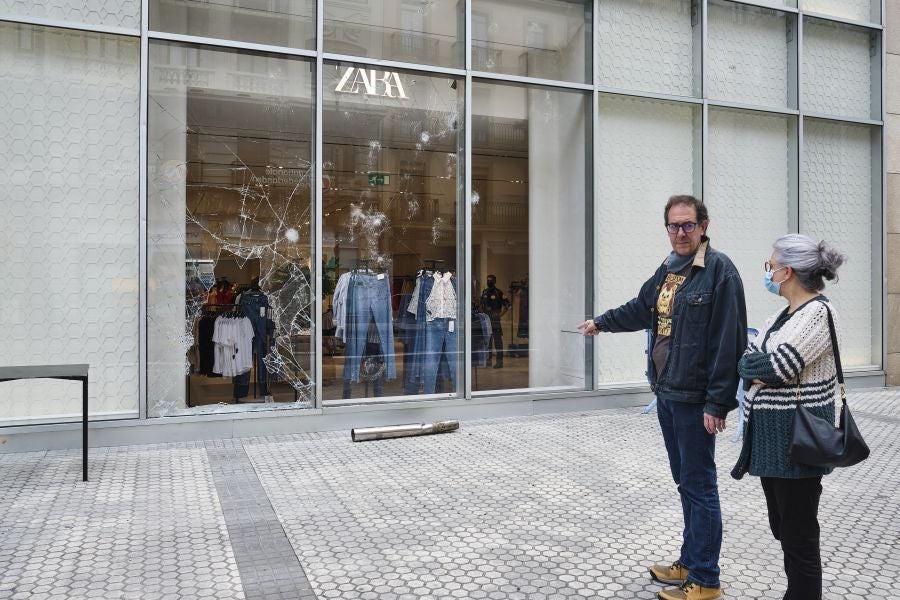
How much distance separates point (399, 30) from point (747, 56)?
4.94 meters

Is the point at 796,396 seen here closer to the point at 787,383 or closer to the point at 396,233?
the point at 787,383

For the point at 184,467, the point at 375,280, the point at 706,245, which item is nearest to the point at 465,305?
the point at 375,280

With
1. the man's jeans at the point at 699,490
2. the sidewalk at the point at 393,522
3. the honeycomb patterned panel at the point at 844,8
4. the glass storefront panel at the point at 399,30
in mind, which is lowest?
the sidewalk at the point at 393,522

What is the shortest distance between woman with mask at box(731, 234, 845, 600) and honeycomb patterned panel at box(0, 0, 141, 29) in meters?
6.49

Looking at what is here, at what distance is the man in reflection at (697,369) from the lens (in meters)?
3.15

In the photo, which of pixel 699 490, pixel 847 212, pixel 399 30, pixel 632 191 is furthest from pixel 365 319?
pixel 847 212

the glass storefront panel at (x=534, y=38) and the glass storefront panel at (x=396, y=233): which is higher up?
the glass storefront panel at (x=534, y=38)

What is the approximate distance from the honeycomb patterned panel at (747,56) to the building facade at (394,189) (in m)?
0.04

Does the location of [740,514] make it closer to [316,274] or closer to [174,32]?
[316,274]

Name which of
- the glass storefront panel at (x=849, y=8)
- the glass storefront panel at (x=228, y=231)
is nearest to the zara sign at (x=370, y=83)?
the glass storefront panel at (x=228, y=231)

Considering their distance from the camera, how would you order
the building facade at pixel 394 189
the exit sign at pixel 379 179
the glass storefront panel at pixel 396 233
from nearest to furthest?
the building facade at pixel 394 189 → the glass storefront panel at pixel 396 233 → the exit sign at pixel 379 179

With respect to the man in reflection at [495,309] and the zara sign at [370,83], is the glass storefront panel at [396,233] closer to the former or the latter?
the zara sign at [370,83]

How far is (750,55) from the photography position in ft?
32.0

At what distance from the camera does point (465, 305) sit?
8328 millimetres
